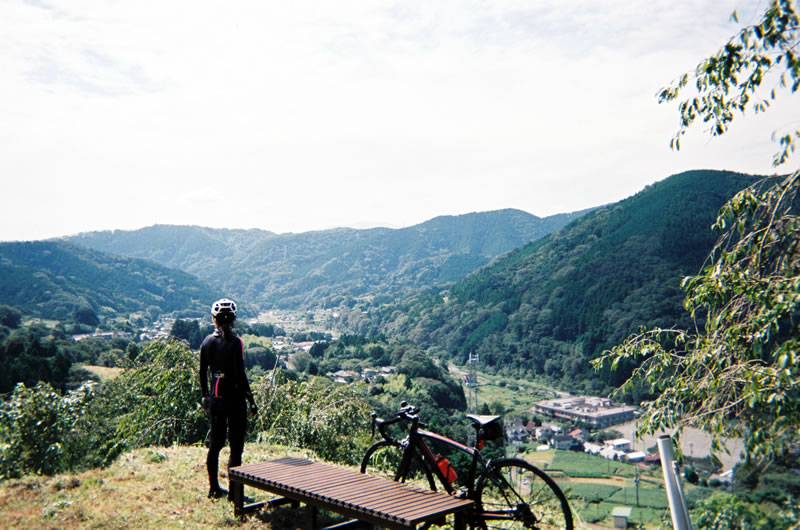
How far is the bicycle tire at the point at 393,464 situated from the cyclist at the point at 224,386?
1189 mm

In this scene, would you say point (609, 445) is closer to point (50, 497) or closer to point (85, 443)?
point (85, 443)

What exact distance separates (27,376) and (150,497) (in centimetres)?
4133

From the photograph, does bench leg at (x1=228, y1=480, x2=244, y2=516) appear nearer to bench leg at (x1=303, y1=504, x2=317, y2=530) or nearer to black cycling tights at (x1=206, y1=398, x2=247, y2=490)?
black cycling tights at (x1=206, y1=398, x2=247, y2=490)

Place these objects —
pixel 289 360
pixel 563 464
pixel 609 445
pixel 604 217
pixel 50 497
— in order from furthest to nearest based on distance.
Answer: pixel 604 217
pixel 289 360
pixel 609 445
pixel 563 464
pixel 50 497

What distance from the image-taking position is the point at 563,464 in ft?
160

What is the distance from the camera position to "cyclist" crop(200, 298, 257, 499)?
539 centimetres

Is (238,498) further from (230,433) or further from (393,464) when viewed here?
(393,464)

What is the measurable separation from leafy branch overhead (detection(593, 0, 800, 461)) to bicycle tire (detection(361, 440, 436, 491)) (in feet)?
6.20

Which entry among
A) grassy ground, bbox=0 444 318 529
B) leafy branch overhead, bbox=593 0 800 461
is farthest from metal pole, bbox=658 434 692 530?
grassy ground, bbox=0 444 318 529

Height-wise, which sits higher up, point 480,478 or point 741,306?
point 741,306

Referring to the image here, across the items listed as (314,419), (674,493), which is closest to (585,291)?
(314,419)

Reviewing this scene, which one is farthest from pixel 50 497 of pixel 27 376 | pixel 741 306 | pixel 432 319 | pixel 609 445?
pixel 432 319

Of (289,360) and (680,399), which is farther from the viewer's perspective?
(289,360)

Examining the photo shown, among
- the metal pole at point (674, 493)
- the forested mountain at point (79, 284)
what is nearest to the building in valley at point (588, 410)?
the metal pole at point (674, 493)
